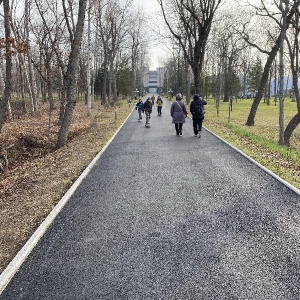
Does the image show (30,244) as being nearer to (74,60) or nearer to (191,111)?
(74,60)

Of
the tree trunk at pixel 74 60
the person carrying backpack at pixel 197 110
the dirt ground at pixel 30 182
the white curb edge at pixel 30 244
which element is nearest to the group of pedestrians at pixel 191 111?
the person carrying backpack at pixel 197 110

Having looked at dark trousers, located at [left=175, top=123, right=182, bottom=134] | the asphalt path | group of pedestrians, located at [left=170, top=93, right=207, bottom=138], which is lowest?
the asphalt path

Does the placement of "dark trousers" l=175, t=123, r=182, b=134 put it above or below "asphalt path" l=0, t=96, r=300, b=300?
above

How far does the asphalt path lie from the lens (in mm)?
3285

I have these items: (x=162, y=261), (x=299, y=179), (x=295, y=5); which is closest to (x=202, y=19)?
(x=295, y=5)

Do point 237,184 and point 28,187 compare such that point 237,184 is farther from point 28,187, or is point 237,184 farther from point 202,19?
point 202,19

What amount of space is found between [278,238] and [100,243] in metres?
2.47

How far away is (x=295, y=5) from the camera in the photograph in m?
16.3

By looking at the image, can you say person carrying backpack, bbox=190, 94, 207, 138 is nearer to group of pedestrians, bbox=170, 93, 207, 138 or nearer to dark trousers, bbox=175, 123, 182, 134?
group of pedestrians, bbox=170, 93, 207, 138

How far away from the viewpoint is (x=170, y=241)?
4273mm

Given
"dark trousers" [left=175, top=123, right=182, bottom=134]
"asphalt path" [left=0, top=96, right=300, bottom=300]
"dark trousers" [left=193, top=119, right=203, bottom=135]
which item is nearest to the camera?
"asphalt path" [left=0, top=96, right=300, bottom=300]

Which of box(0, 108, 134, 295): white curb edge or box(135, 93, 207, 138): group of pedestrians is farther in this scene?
box(135, 93, 207, 138): group of pedestrians

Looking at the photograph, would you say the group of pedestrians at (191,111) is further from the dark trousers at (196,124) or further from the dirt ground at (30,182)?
the dirt ground at (30,182)

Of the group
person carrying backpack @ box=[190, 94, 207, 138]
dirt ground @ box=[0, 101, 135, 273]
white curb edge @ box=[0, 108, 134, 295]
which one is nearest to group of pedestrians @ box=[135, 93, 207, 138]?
person carrying backpack @ box=[190, 94, 207, 138]
